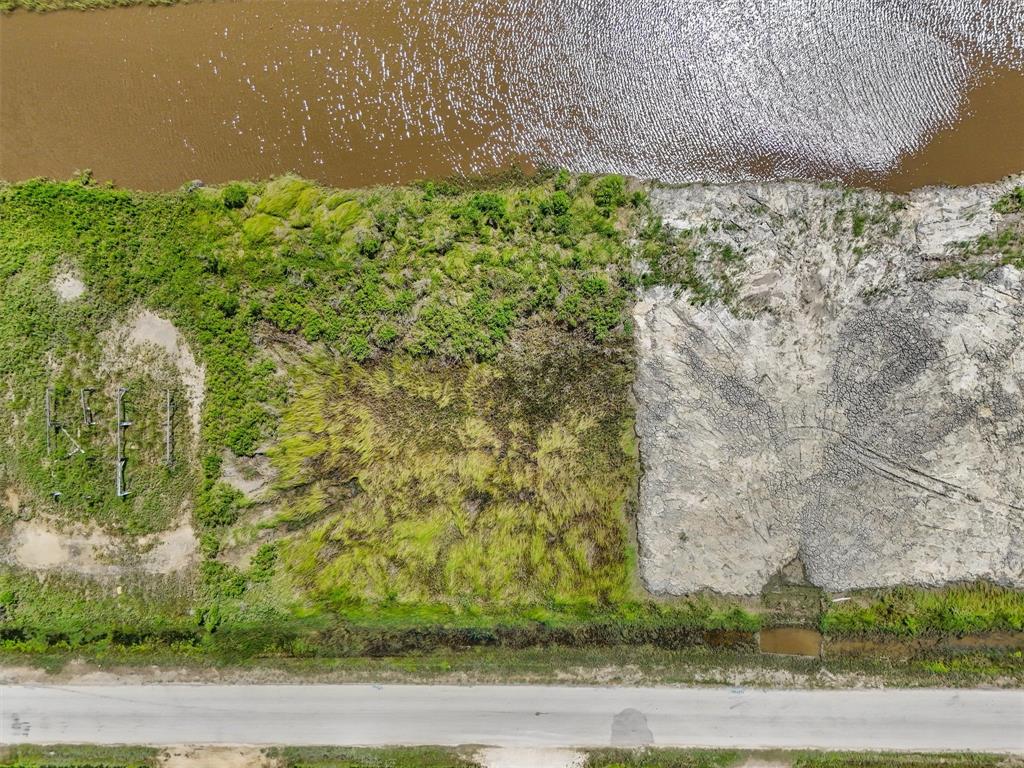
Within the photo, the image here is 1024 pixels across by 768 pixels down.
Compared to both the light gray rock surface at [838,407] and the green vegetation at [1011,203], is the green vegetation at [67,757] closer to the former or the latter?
the light gray rock surface at [838,407]

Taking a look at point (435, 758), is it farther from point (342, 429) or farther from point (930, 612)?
point (930, 612)

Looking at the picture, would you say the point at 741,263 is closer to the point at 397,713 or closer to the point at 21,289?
the point at 397,713

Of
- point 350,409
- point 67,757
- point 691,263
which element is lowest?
point 67,757

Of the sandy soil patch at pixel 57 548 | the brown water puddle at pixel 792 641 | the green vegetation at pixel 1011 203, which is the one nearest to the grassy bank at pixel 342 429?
the sandy soil patch at pixel 57 548

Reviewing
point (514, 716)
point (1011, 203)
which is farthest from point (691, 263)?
point (514, 716)

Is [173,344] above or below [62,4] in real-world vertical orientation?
below

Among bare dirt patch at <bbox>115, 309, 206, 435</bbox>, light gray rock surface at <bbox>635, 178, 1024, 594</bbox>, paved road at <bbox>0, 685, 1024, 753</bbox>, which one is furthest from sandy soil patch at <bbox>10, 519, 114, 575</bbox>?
light gray rock surface at <bbox>635, 178, 1024, 594</bbox>

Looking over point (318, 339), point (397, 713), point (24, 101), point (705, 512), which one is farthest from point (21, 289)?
point (705, 512)

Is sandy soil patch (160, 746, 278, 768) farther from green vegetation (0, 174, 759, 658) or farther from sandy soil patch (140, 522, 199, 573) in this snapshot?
sandy soil patch (140, 522, 199, 573)
